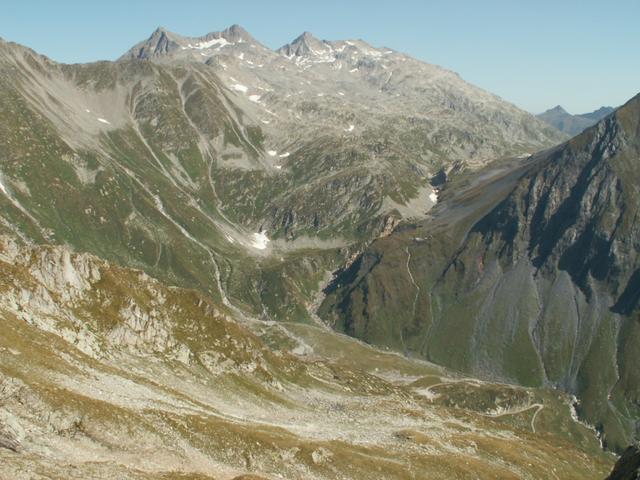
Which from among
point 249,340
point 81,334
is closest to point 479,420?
point 249,340

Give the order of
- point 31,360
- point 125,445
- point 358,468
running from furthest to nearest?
point 358,468 < point 31,360 < point 125,445

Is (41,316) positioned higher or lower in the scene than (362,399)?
higher

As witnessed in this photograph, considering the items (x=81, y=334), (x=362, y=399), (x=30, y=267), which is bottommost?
(x=362, y=399)

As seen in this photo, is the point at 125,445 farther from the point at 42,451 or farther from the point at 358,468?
the point at 358,468

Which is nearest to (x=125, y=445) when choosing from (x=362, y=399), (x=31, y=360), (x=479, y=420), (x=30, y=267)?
(x=31, y=360)

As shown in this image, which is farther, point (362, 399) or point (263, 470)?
point (362, 399)

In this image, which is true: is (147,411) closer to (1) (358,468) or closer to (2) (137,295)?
(1) (358,468)

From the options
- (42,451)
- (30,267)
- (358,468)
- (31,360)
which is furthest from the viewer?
(30,267)
